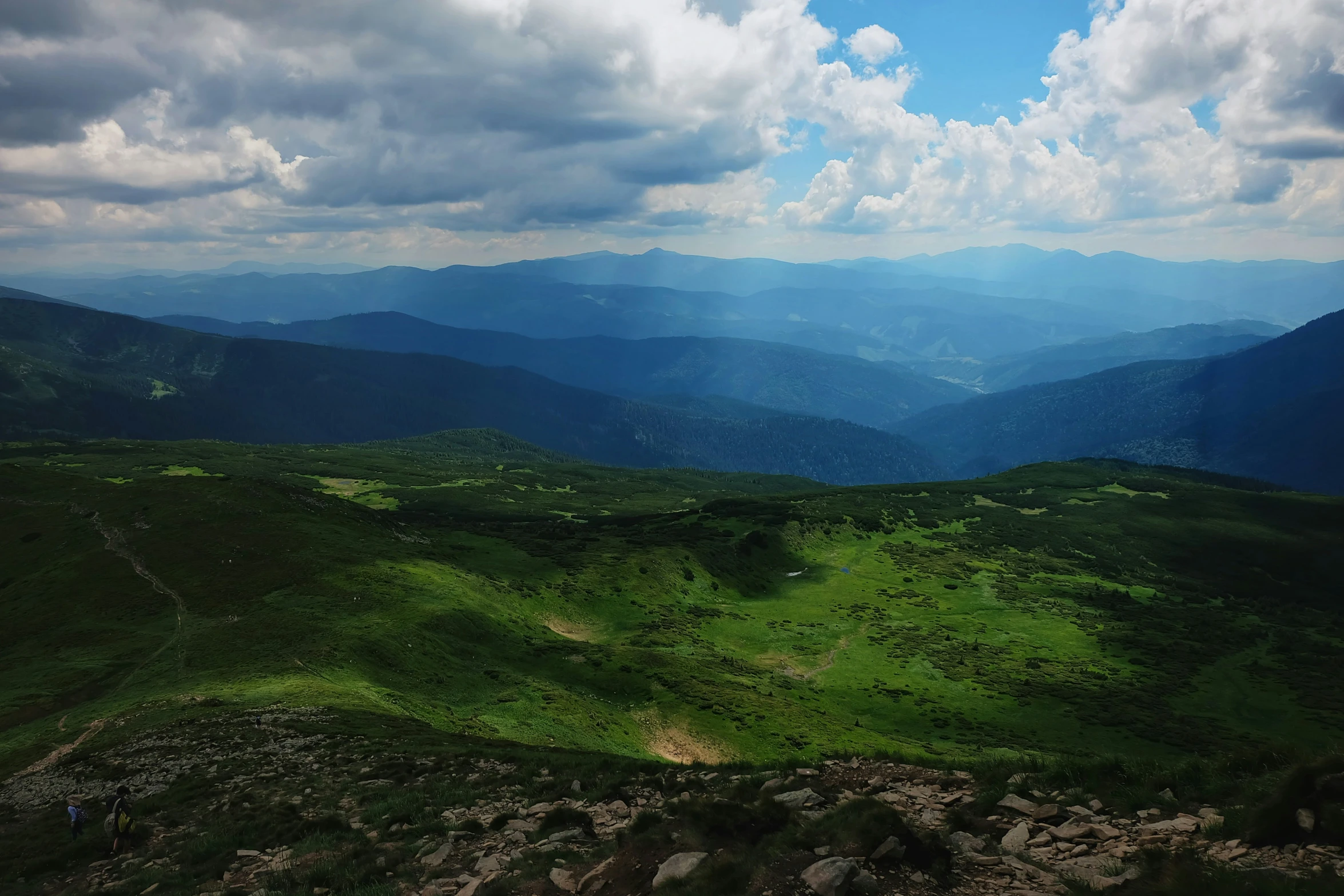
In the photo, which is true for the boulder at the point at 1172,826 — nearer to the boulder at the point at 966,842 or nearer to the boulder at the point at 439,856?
the boulder at the point at 966,842

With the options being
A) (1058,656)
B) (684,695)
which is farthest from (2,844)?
(1058,656)

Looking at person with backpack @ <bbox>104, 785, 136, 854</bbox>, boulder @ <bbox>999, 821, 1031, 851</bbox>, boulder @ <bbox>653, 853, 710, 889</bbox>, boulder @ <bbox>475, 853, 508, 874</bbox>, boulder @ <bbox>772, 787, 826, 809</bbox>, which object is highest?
boulder @ <bbox>999, 821, 1031, 851</bbox>

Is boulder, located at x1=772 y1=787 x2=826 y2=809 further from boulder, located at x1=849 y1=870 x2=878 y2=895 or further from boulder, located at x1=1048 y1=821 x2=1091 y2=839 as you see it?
boulder, located at x1=1048 y1=821 x2=1091 y2=839

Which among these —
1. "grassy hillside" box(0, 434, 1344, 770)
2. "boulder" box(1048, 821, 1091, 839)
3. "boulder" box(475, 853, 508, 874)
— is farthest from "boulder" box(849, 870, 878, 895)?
"grassy hillside" box(0, 434, 1344, 770)

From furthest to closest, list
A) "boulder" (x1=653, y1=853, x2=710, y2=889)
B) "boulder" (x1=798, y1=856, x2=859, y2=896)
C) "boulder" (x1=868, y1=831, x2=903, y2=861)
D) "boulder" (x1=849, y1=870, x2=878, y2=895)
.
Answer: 1. "boulder" (x1=653, y1=853, x2=710, y2=889)
2. "boulder" (x1=868, y1=831, x2=903, y2=861)
3. "boulder" (x1=849, y1=870, x2=878, y2=895)
4. "boulder" (x1=798, y1=856, x2=859, y2=896)

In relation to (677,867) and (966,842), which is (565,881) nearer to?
(677,867)

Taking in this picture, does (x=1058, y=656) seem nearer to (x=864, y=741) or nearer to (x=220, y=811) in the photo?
(x=864, y=741)
